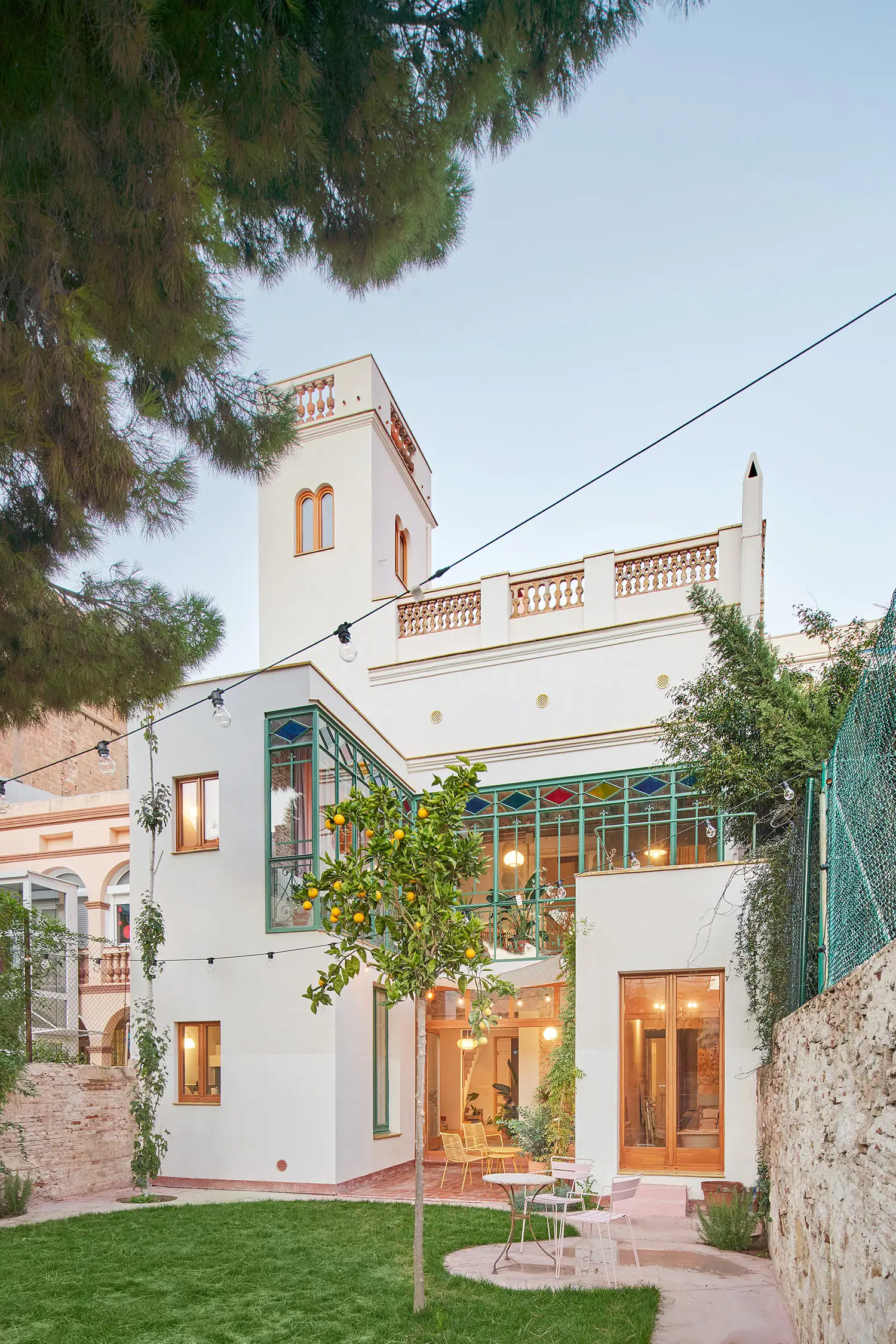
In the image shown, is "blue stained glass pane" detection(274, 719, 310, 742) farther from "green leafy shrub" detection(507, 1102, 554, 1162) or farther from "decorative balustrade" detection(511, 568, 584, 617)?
"decorative balustrade" detection(511, 568, 584, 617)

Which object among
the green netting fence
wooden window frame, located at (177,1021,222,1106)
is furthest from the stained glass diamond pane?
the green netting fence

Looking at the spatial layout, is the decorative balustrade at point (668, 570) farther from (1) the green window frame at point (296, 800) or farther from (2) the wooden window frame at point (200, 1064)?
(2) the wooden window frame at point (200, 1064)

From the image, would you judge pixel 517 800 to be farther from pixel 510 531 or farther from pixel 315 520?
pixel 510 531

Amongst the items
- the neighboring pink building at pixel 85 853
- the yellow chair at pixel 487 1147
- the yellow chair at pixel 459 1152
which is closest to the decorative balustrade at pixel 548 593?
the yellow chair at pixel 487 1147

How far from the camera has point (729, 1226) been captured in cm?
827

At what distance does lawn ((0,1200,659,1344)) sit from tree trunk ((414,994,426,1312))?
16cm

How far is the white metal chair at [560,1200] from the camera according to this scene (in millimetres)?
7516

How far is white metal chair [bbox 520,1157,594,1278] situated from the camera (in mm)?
7516

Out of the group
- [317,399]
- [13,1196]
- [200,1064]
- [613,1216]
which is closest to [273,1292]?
[613,1216]

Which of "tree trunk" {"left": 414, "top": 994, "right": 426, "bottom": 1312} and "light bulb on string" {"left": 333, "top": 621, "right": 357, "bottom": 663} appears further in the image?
"light bulb on string" {"left": 333, "top": 621, "right": 357, "bottom": 663}

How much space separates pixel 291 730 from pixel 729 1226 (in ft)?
25.1

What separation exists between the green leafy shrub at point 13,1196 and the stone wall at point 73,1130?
19.8 inches

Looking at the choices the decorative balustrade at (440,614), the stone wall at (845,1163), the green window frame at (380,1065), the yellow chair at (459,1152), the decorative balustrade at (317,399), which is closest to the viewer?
the stone wall at (845,1163)

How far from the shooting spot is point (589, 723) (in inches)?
647
